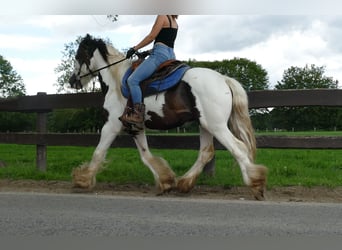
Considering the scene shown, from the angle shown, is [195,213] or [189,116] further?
[189,116]

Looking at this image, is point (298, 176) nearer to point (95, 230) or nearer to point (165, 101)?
point (165, 101)

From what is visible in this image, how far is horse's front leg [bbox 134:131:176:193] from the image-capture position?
21.8 feet

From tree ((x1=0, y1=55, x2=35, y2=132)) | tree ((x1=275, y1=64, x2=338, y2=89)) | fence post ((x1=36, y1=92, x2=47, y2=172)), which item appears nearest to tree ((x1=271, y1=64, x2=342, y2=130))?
tree ((x1=275, y1=64, x2=338, y2=89))

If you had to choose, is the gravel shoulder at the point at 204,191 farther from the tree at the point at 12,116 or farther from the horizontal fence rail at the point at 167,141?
the tree at the point at 12,116

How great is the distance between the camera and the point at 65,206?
5.39 m

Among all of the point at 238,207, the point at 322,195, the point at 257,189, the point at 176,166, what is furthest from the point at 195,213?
the point at 176,166

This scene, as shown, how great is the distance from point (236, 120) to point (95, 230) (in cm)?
296

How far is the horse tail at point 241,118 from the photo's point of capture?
21.1 feet

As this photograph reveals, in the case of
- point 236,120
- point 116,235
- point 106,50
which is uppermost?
point 106,50

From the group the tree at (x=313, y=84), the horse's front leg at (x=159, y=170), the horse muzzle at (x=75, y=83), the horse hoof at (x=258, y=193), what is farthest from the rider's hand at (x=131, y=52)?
the tree at (x=313, y=84)

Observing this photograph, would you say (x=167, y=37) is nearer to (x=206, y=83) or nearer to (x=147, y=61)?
(x=147, y=61)

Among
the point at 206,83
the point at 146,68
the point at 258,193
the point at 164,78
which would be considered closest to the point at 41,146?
the point at 146,68

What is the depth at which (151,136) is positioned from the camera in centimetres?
788

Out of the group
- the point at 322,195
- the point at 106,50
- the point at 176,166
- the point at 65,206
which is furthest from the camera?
the point at 176,166
